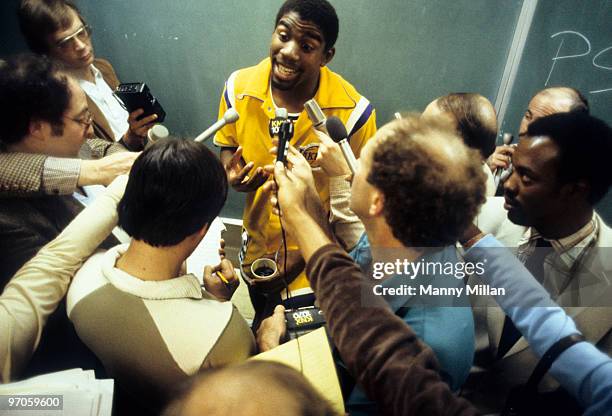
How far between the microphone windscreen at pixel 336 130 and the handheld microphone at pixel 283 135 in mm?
82

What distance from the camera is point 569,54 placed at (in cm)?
77

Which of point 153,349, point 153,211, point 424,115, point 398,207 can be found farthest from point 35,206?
point 424,115

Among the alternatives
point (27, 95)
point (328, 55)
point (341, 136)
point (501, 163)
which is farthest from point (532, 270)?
point (27, 95)

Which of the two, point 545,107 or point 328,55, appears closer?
point 545,107

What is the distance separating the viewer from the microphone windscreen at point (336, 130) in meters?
0.79

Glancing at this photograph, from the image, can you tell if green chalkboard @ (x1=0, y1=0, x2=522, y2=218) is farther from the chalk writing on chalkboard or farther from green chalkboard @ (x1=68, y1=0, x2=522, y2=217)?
the chalk writing on chalkboard

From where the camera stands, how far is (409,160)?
1.95 ft

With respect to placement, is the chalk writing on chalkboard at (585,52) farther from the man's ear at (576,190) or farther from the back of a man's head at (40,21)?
the back of a man's head at (40,21)

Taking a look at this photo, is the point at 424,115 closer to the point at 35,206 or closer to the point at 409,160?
the point at 409,160

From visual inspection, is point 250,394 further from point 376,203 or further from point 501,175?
point 501,175

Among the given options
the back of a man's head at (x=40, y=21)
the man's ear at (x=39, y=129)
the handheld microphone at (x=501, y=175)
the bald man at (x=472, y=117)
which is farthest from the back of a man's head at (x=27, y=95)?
the handheld microphone at (x=501, y=175)

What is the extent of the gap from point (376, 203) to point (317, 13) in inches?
19.8

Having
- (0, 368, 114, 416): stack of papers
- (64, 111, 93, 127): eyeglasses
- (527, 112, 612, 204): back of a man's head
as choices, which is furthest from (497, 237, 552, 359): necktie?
(64, 111, 93, 127): eyeglasses

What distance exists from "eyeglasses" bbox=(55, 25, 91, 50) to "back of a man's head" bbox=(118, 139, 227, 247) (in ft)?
1.26
